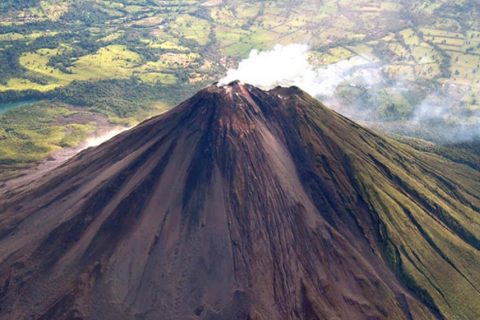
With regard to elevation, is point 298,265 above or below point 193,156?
below

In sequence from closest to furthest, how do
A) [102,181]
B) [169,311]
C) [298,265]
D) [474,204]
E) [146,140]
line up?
[169,311] → [298,265] → [102,181] → [146,140] → [474,204]

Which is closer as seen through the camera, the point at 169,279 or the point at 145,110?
the point at 169,279

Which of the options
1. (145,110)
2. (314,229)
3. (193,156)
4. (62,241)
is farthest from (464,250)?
(145,110)

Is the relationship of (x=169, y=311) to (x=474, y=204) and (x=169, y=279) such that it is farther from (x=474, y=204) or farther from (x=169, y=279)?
(x=474, y=204)

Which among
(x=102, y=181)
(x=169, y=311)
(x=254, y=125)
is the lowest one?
(x=169, y=311)

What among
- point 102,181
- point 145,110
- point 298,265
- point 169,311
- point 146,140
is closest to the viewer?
point 169,311

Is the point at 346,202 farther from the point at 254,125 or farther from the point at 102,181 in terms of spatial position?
the point at 102,181
